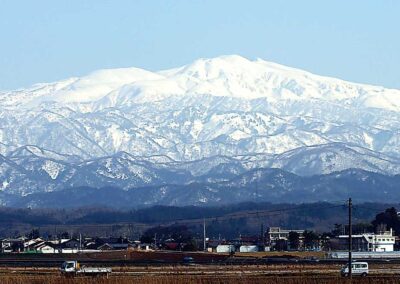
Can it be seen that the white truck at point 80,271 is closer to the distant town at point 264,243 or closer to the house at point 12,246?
the distant town at point 264,243

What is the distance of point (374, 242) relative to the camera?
11319 centimetres

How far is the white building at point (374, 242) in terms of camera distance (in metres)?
112

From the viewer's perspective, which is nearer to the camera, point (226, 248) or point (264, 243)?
point (226, 248)

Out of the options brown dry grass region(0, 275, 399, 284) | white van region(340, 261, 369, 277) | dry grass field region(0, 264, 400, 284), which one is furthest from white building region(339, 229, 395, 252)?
brown dry grass region(0, 275, 399, 284)

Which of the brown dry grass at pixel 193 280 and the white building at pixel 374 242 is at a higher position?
the white building at pixel 374 242

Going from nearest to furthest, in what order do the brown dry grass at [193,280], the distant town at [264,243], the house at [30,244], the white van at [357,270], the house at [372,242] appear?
the brown dry grass at [193,280], the white van at [357,270], the house at [372,242], the distant town at [264,243], the house at [30,244]

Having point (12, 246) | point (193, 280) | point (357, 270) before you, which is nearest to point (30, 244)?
point (12, 246)

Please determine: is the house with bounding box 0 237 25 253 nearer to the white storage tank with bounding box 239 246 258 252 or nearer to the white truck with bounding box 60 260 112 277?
the white storage tank with bounding box 239 246 258 252

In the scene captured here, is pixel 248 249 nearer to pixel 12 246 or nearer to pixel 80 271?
pixel 12 246

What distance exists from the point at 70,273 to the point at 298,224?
11975 centimetres

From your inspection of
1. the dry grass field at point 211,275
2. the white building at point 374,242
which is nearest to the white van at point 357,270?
the dry grass field at point 211,275

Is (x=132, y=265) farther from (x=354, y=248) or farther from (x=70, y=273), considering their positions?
(x=354, y=248)

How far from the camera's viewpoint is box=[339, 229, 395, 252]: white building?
112 meters

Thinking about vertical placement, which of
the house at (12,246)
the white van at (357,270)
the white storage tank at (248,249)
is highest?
the house at (12,246)
